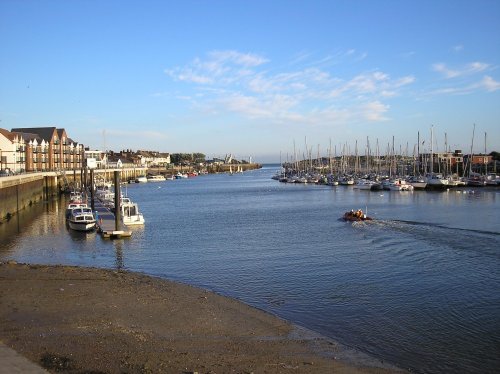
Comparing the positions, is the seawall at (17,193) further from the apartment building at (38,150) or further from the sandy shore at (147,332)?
the sandy shore at (147,332)

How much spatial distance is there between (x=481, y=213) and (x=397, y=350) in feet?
139

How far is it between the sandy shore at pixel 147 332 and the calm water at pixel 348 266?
1711 millimetres

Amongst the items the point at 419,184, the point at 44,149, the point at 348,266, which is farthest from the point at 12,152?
the point at 348,266

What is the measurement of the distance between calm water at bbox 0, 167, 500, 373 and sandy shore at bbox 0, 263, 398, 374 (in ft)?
5.61

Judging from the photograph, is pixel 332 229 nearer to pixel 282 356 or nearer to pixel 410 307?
pixel 410 307

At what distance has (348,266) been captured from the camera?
26750 millimetres

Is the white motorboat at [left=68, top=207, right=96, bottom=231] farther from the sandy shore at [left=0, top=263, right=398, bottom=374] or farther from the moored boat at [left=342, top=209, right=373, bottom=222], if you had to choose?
the moored boat at [left=342, top=209, right=373, bottom=222]

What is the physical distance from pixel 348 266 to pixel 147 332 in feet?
48.2

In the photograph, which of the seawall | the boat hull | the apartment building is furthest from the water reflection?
the apartment building

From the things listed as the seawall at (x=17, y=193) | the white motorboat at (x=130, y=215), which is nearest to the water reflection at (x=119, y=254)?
the white motorboat at (x=130, y=215)

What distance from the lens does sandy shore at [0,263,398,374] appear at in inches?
466

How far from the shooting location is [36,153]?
384ft

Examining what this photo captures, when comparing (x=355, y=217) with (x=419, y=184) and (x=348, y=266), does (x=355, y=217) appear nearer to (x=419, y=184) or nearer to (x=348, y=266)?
(x=348, y=266)

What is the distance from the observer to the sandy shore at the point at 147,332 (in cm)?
1184
